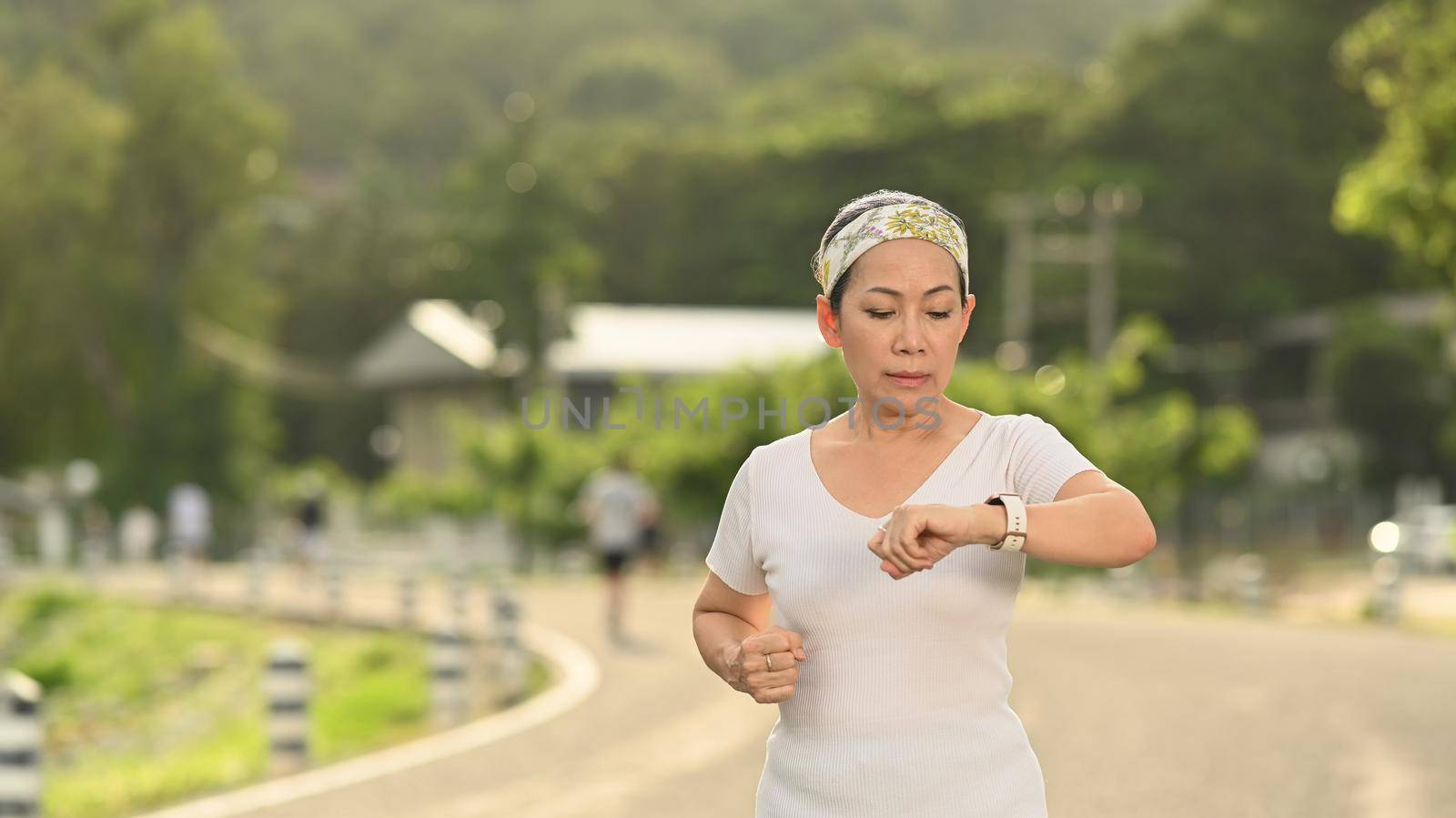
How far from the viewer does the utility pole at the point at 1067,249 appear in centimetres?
5212

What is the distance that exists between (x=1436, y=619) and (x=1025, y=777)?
86.1ft

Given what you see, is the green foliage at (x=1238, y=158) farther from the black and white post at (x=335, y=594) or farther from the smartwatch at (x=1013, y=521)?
the smartwatch at (x=1013, y=521)

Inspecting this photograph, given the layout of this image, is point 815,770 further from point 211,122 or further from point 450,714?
point 211,122

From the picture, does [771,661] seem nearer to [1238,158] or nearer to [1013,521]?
[1013,521]

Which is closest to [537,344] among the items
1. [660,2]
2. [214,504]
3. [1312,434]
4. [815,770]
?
[214,504]

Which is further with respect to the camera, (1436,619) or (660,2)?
(660,2)

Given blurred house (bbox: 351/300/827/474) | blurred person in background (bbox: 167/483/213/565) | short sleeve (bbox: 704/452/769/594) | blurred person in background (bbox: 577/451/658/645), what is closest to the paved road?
blurred person in background (bbox: 577/451/658/645)

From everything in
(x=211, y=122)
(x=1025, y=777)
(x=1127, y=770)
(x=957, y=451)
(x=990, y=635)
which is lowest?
(x=1127, y=770)

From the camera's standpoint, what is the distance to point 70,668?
1227 inches

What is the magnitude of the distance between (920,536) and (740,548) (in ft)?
2.12

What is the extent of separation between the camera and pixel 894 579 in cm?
341

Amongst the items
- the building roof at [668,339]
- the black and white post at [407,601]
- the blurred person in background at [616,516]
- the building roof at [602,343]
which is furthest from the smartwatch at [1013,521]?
the building roof at [602,343]

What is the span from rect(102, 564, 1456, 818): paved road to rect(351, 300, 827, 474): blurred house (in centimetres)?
3718

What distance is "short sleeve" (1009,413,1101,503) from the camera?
3.47 meters
